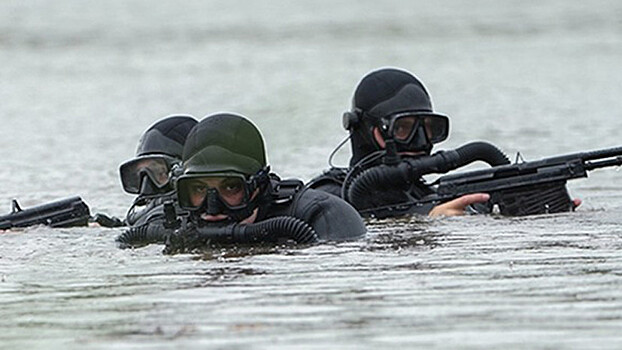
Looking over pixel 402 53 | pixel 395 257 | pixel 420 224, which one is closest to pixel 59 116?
pixel 402 53

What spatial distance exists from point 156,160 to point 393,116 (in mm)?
1701

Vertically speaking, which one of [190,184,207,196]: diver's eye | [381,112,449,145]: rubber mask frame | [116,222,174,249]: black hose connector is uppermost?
[381,112,449,145]: rubber mask frame

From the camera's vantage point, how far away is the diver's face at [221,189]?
26.2 ft

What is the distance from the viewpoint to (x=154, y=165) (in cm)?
1016

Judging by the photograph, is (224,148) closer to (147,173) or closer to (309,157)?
(147,173)

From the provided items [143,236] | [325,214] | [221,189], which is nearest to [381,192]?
[325,214]

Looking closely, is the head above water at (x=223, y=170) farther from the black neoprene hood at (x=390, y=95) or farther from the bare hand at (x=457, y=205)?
the black neoprene hood at (x=390, y=95)

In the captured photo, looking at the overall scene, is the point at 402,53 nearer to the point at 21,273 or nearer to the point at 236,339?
the point at 21,273

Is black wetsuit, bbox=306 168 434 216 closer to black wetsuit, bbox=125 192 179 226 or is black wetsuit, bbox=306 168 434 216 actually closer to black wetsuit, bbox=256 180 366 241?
black wetsuit, bbox=125 192 179 226

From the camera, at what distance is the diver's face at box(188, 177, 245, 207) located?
7.99m

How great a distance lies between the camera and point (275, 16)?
46.7m

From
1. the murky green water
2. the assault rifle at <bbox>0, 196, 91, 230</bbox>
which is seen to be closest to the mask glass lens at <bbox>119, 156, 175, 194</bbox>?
the murky green water

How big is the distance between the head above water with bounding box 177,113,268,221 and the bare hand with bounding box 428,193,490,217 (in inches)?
88.1

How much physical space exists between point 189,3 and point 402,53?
873 inches
